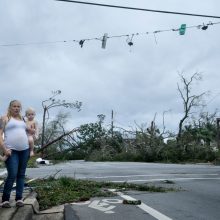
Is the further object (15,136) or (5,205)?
(15,136)

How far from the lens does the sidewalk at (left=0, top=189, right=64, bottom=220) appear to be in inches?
260

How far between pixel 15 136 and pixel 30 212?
114cm

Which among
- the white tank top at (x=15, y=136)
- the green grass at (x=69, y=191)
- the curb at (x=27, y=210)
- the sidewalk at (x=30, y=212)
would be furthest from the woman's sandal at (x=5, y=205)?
Result: the white tank top at (x=15, y=136)

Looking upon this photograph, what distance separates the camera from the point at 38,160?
1070 inches

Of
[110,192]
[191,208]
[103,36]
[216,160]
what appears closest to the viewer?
[191,208]

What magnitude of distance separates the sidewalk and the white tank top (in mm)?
841

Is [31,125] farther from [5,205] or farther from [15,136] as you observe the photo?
[5,205]

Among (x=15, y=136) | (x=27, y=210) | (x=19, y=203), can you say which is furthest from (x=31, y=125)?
(x=27, y=210)

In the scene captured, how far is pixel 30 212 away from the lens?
22.6 feet

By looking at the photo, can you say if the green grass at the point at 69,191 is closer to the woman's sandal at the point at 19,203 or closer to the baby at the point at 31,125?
the woman's sandal at the point at 19,203

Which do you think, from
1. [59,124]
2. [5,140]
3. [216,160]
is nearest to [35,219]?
[5,140]

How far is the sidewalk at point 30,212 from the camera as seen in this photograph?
660 cm

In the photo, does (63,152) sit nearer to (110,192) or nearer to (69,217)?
(110,192)

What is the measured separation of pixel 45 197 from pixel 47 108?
48292 mm
